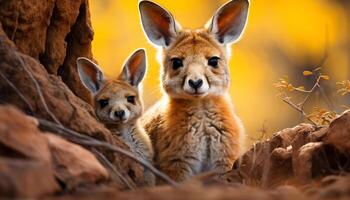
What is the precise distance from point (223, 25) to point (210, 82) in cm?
116

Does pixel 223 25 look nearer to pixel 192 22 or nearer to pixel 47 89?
pixel 47 89

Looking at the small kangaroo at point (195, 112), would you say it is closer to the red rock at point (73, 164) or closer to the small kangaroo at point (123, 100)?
the small kangaroo at point (123, 100)

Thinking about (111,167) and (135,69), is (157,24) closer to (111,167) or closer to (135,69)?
(135,69)

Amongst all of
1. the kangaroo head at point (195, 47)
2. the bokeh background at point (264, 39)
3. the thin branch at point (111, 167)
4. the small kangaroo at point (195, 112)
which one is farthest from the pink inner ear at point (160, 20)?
the bokeh background at point (264, 39)

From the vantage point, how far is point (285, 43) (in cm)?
2400

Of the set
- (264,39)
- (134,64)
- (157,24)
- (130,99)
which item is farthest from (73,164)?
(264,39)

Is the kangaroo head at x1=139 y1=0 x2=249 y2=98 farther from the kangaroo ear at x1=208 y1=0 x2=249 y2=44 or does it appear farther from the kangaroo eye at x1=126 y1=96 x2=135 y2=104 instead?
the kangaroo eye at x1=126 y1=96 x2=135 y2=104

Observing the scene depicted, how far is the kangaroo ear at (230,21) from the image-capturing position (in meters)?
10.4

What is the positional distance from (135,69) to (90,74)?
61cm

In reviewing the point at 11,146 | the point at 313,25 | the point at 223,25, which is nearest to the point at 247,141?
the point at 223,25

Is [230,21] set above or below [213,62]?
above

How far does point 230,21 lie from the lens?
10.5 meters

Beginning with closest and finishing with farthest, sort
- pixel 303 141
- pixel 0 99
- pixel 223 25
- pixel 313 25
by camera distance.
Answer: pixel 0 99 < pixel 303 141 < pixel 223 25 < pixel 313 25

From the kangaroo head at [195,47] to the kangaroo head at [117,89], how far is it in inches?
15.9
